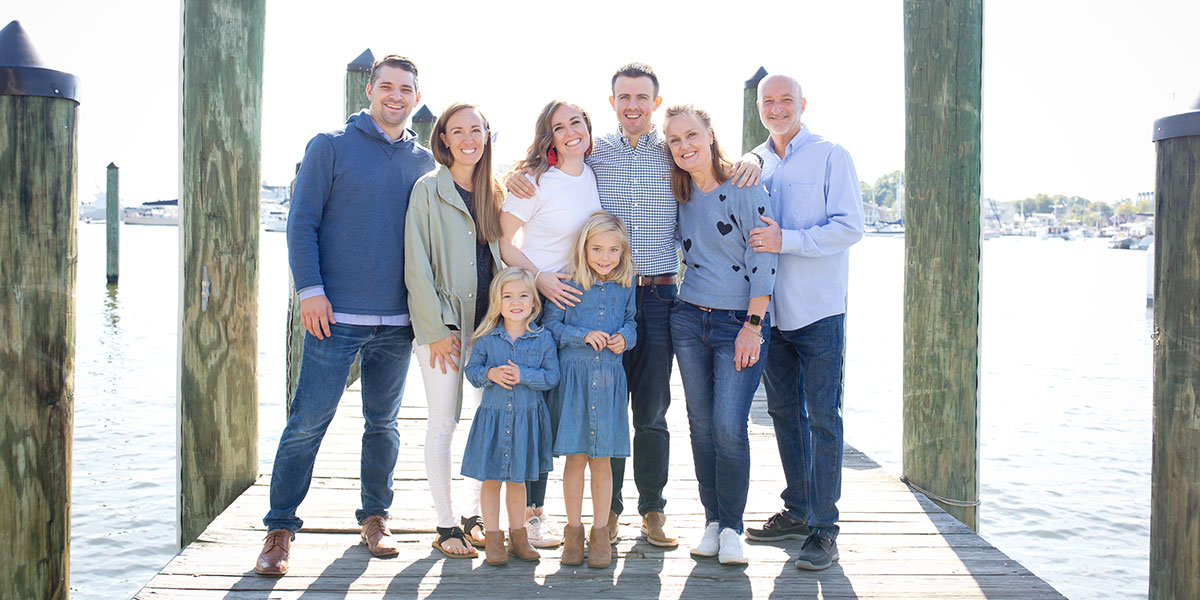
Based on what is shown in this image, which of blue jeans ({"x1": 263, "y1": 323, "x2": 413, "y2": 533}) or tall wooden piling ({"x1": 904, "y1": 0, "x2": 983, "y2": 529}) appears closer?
blue jeans ({"x1": 263, "y1": 323, "x2": 413, "y2": 533})

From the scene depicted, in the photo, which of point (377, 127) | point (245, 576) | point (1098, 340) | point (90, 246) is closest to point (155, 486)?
point (245, 576)

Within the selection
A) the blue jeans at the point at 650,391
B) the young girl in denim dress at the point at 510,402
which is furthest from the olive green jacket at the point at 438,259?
the blue jeans at the point at 650,391

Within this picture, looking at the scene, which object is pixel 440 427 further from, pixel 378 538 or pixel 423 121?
A: pixel 423 121

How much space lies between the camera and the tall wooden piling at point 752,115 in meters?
8.48

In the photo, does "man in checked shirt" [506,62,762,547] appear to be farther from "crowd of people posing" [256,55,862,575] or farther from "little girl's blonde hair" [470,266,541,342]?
"little girl's blonde hair" [470,266,541,342]

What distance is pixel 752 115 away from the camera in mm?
8586

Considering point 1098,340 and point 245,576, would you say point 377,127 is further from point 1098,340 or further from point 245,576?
point 1098,340

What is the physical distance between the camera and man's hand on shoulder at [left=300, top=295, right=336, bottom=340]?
3.55 metres

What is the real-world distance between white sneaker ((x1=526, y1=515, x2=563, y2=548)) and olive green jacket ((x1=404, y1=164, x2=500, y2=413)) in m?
0.83

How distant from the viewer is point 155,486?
7797 millimetres

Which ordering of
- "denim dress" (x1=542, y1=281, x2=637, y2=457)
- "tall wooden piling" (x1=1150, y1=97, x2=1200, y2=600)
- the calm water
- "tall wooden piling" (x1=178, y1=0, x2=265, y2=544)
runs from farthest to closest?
the calm water, "tall wooden piling" (x1=178, y1=0, x2=265, y2=544), "denim dress" (x1=542, y1=281, x2=637, y2=457), "tall wooden piling" (x1=1150, y1=97, x2=1200, y2=600)

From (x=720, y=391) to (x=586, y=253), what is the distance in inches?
30.1

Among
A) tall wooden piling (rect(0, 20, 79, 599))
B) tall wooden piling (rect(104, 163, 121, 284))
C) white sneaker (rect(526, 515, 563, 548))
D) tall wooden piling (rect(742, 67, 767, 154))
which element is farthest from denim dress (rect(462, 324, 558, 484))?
tall wooden piling (rect(104, 163, 121, 284))

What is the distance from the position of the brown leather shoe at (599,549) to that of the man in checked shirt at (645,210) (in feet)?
0.76
